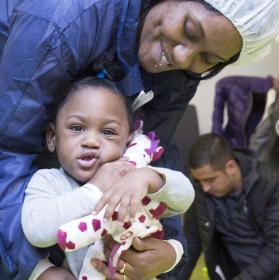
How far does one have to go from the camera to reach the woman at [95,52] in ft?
3.55

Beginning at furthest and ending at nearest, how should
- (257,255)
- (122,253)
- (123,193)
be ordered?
(257,255) → (122,253) → (123,193)

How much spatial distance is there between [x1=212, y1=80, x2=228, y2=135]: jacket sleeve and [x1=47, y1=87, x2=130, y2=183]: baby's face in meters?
2.82

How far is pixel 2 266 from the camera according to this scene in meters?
1.18

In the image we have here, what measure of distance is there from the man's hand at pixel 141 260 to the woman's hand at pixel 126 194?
0.43ft

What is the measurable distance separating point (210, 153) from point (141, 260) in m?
1.76

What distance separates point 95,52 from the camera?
1.18 metres

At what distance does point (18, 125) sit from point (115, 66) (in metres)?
0.30

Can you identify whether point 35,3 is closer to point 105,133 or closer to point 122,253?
point 105,133

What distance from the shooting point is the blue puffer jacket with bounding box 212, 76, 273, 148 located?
12.8 ft

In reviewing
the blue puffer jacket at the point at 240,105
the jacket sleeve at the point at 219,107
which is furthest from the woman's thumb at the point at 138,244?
the jacket sleeve at the point at 219,107

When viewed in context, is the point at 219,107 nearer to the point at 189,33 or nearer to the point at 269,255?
the point at 269,255

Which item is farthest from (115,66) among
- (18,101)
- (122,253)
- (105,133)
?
(122,253)

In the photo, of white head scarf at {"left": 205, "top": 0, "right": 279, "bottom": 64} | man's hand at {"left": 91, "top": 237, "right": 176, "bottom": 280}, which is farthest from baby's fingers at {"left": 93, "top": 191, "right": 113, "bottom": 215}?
white head scarf at {"left": 205, "top": 0, "right": 279, "bottom": 64}

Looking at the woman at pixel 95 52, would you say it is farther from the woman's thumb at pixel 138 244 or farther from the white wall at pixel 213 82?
the white wall at pixel 213 82
